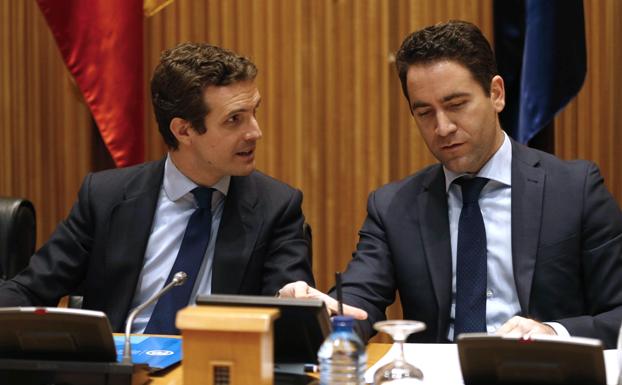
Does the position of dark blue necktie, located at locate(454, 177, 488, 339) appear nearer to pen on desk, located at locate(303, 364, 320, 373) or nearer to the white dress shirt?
the white dress shirt

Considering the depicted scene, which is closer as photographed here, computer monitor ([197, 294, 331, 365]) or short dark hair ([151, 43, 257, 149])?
computer monitor ([197, 294, 331, 365])

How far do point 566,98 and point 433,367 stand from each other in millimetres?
1666

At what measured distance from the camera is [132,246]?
2.76m

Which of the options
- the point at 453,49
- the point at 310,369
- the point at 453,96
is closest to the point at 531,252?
the point at 453,96

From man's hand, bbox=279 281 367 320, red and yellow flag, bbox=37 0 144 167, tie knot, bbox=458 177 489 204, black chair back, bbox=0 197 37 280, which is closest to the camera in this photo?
man's hand, bbox=279 281 367 320

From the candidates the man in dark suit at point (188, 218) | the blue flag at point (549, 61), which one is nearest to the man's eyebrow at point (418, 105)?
the man in dark suit at point (188, 218)

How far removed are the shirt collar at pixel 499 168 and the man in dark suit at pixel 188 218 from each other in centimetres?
60

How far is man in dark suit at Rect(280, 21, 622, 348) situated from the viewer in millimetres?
2514

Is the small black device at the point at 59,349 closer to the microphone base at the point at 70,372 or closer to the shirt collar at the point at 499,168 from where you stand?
the microphone base at the point at 70,372

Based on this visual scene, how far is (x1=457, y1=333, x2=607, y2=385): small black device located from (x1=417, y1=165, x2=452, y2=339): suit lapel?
89cm

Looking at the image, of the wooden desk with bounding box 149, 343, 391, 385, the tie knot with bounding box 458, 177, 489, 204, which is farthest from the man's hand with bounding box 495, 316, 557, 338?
the tie knot with bounding box 458, 177, 489, 204

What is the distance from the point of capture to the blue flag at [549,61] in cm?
330

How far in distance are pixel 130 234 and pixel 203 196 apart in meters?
0.25

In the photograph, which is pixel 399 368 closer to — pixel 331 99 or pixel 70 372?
pixel 70 372
